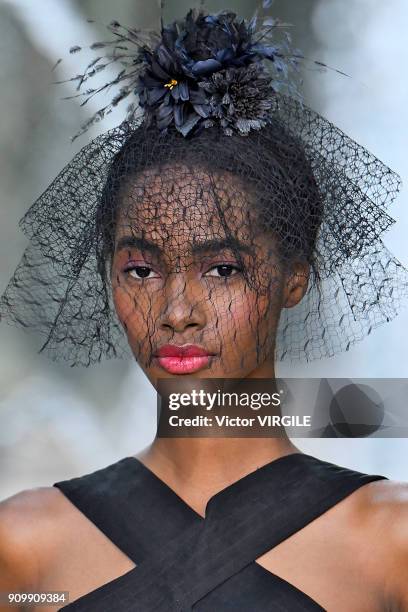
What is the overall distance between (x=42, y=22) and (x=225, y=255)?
172 centimetres

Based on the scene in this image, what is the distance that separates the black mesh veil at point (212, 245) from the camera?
2143 millimetres

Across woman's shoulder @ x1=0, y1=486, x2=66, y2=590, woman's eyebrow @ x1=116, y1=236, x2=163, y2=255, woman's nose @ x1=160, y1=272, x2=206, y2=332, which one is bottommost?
woman's shoulder @ x1=0, y1=486, x2=66, y2=590

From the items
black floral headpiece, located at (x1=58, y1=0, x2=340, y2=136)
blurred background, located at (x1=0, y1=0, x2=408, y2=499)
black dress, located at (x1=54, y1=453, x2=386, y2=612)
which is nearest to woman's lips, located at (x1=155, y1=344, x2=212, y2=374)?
black dress, located at (x1=54, y1=453, x2=386, y2=612)

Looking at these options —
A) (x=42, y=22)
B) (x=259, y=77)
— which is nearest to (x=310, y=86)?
(x=42, y=22)

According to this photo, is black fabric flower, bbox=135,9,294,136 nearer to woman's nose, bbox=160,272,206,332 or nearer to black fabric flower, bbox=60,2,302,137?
black fabric flower, bbox=60,2,302,137

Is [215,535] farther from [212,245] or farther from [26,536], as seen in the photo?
[212,245]

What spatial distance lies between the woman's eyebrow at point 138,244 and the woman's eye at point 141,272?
4cm

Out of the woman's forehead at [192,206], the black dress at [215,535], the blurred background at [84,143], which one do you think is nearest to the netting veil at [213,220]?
the woman's forehead at [192,206]

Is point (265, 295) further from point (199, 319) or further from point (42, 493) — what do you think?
point (42, 493)

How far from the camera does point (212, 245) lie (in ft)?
7.00

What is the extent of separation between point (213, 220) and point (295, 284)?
0.83 feet

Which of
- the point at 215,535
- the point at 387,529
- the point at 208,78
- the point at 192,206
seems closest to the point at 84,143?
the point at 208,78

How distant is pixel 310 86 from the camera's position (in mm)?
3355

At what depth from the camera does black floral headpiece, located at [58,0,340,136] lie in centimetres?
221
